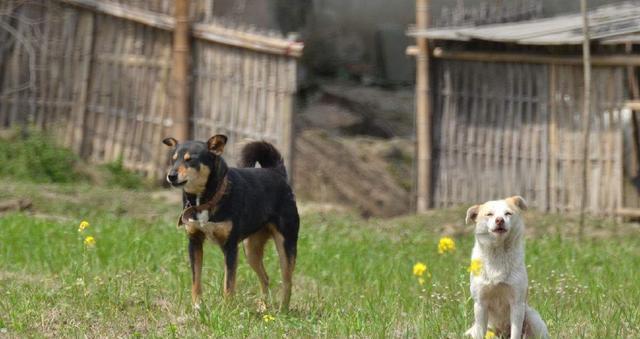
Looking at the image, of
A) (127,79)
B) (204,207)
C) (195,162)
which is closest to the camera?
(195,162)

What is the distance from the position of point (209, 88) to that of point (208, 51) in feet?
1.59

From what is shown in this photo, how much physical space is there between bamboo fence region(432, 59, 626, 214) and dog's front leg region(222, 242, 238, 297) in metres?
9.46

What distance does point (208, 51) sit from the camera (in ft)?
58.1

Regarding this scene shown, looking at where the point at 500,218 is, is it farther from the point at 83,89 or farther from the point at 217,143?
the point at 83,89

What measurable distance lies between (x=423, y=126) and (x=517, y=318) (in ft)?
38.0

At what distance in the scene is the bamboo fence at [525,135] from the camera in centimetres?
1717

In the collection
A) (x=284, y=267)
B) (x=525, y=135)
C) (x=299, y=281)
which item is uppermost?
(x=525, y=135)

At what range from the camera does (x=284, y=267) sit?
916 cm

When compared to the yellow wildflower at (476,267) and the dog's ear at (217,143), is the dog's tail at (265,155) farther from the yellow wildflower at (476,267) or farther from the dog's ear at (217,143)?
the yellow wildflower at (476,267)

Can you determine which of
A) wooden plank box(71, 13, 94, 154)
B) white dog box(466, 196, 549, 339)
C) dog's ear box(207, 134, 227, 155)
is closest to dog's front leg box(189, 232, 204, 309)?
dog's ear box(207, 134, 227, 155)

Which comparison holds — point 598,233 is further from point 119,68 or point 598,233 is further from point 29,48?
point 29,48

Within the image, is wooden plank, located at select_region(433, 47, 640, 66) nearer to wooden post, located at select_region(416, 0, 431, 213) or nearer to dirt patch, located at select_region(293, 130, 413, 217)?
wooden post, located at select_region(416, 0, 431, 213)

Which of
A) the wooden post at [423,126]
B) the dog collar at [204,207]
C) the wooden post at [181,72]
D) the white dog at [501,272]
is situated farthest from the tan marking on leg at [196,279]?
the wooden post at [423,126]

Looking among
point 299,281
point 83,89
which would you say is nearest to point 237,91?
point 83,89
